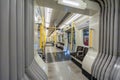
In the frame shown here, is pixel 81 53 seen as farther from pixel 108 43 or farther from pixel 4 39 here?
pixel 4 39

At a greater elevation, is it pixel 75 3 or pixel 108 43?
pixel 75 3

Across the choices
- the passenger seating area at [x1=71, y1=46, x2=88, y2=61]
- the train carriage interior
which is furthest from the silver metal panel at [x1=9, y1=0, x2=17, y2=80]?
the passenger seating area at [x1=71, y1=46, x2=88, y2=61]

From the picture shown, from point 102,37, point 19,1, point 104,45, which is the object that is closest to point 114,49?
point 104,45

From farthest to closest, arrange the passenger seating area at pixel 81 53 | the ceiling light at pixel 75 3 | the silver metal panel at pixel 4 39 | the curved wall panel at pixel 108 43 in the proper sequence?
the passenger seating area at pixel 81 53 < the ceiling light at pixel 75 3 < the curved wall panel at pixel 108 43 < the silver metal panel at pixel 4 39

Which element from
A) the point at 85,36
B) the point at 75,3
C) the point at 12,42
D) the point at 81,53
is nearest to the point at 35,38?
the point at 75,3

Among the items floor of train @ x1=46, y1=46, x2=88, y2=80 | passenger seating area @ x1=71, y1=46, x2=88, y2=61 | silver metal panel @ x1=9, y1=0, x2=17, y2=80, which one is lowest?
floor of train @ x1=46, y1=46, x2=88, y2=80

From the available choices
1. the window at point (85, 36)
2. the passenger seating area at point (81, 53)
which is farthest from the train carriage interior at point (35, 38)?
the window at point (85, 36)

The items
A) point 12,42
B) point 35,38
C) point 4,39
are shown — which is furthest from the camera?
point 35,38

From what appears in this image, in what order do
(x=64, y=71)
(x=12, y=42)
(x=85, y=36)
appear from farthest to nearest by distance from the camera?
(x=85, y=36) < (x=64, y=71) < (x=12, y=42)

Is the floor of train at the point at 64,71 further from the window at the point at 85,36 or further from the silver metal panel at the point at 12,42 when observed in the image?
the silver metal panel at the point at 12,42

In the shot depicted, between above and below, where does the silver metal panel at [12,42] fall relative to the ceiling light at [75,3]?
below

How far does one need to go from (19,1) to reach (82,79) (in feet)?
10.6

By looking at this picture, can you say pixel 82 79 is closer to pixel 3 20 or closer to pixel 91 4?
pixel 91 4

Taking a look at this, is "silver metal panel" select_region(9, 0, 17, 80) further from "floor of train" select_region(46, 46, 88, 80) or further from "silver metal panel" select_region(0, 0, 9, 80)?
"floor of train" select_region(46, 46, 88, 80)
